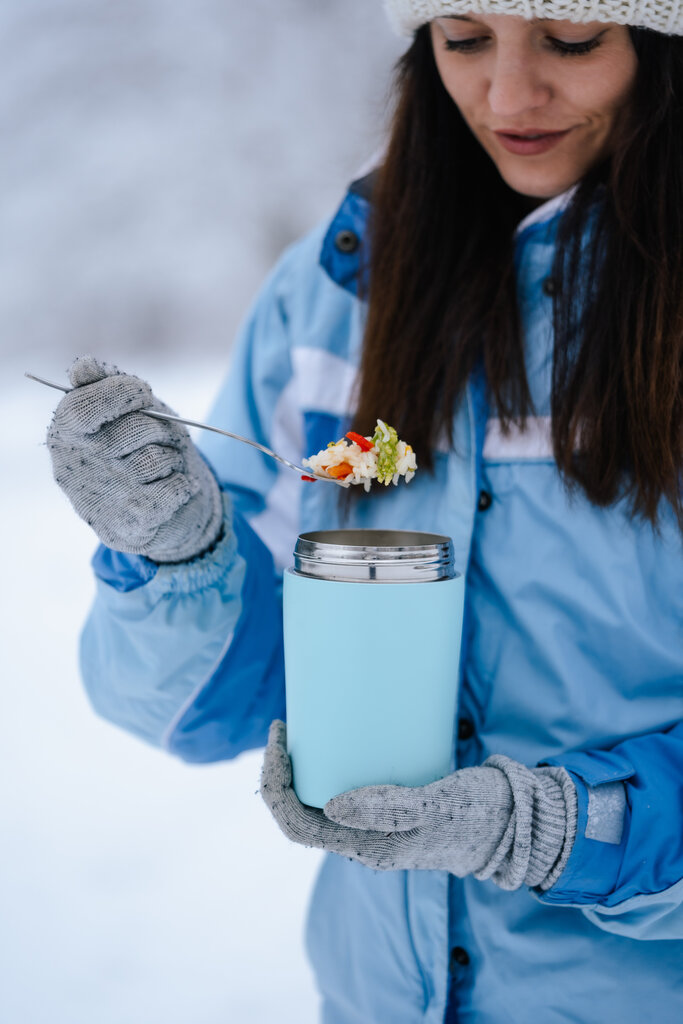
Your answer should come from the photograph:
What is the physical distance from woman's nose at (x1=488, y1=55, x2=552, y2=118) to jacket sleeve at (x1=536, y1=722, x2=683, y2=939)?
659mm

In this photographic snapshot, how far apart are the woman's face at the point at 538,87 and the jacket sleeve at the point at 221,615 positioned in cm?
35

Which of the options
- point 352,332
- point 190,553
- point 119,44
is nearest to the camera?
point 190,553

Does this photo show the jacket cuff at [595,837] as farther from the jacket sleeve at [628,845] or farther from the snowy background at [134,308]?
the snowy background at [134,308]

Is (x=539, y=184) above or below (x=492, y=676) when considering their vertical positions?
above

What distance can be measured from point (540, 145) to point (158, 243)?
2.45m

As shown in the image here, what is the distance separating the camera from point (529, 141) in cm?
102

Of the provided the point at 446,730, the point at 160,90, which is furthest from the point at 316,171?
the point at 446,730

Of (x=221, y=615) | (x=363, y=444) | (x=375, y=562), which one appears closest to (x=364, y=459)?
(x=363, y=444)

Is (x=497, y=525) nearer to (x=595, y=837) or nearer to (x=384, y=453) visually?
(x=384, y=453)

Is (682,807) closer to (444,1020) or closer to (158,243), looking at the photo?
(444,1020)

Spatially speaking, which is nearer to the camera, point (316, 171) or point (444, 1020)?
point (444, 1020)

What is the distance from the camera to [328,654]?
796 mm

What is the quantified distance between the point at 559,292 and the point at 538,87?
210mm

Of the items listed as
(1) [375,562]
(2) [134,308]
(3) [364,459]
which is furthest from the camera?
(2) [134,308]
